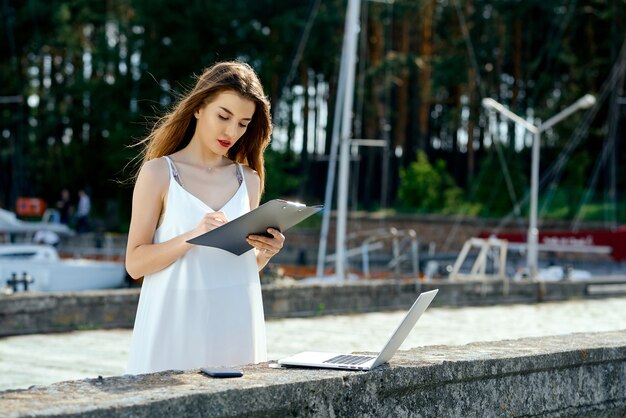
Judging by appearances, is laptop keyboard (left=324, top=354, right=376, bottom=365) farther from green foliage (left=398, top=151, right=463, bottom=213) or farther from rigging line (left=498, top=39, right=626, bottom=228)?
green foliage (left=398, top=151, right=463, bottom=213)

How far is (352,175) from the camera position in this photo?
49.7 metres

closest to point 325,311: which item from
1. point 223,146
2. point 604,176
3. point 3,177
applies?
point 223,146

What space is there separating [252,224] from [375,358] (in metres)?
0.66

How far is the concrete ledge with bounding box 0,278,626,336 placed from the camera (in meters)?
11.8

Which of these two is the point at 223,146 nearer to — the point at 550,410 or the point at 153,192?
the point at 153,192

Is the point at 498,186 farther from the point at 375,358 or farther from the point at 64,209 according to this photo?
the point at 375,358

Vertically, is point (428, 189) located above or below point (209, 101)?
below

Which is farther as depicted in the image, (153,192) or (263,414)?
(153,192)

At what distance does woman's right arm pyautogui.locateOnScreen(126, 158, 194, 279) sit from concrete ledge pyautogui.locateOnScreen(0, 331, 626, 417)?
21.8 inches

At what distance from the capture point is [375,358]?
4047 mm

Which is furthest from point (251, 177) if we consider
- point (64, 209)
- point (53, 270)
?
point (64, 209)

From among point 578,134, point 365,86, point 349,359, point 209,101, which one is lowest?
point 349,359

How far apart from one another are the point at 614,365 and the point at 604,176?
40.6 m

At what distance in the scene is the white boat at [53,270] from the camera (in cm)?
2689
